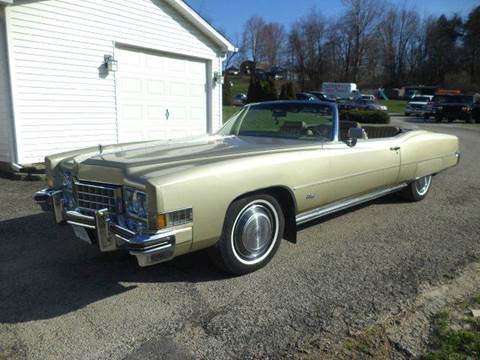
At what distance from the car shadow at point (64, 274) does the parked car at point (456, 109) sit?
998 inches

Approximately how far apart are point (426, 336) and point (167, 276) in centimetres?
203

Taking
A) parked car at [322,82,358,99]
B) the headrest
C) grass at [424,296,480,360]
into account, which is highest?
parked car at [322,82,358,99]

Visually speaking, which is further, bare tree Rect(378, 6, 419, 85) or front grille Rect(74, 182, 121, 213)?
bare tree Rect(378, 6, 419, 85)

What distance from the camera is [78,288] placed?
341 cm

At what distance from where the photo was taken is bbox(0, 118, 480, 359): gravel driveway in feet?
8.73

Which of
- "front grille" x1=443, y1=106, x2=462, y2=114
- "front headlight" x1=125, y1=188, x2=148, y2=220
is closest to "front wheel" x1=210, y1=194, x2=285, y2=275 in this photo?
"front headlight" x1=125, y1=188, x2=148, y2=220

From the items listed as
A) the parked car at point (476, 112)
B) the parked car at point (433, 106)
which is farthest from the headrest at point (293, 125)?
the parked car at point (433, 106)

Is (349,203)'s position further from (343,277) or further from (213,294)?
(213,294)

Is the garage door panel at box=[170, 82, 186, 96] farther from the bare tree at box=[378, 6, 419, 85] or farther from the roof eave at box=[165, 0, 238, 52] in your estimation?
the bare tree at box=[378, 6, 419, 85]

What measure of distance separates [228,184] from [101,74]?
7489 mm

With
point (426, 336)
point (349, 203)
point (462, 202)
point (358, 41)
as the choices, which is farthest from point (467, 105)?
point (358, 41)

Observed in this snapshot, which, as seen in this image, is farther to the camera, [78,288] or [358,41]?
[358,41]

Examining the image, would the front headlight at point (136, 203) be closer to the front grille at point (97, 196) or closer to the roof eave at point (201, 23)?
the front grille at point (97, 196)

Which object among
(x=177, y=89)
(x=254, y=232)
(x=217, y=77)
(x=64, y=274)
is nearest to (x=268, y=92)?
(x=217, y=77)
